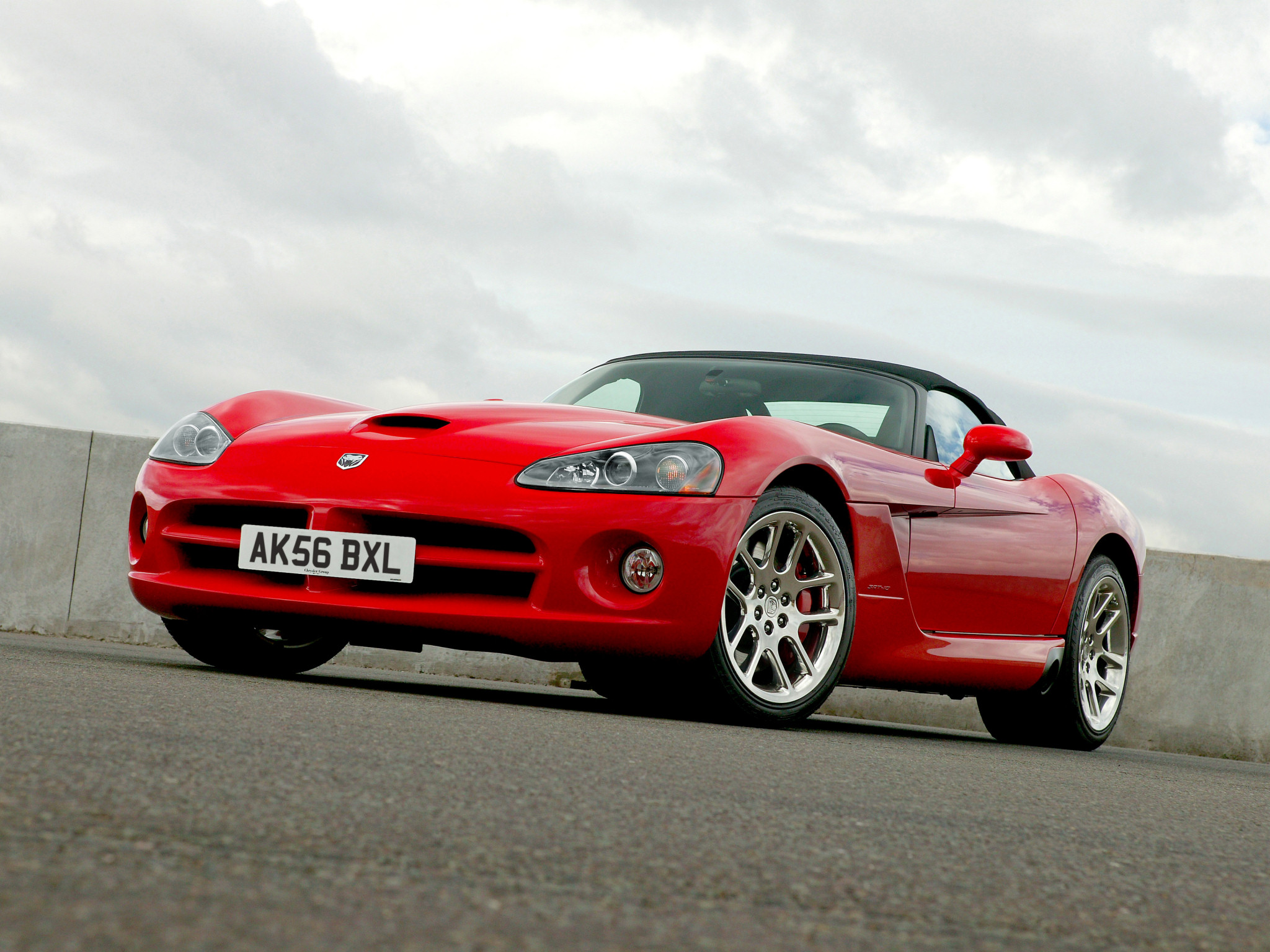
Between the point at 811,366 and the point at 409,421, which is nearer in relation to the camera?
the point at 409,421

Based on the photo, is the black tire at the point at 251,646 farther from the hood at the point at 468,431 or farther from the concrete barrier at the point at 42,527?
the concrete barrier at the point at 42,527

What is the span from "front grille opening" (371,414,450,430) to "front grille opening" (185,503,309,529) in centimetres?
36

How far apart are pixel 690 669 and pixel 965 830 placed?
1.80 meters

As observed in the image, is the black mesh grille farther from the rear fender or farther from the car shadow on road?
the rear fender

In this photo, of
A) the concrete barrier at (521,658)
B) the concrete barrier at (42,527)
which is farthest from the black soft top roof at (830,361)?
the concrete barrier at (42,527)

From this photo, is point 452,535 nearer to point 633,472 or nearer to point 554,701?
point 633,472

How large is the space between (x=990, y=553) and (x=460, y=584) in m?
1.95

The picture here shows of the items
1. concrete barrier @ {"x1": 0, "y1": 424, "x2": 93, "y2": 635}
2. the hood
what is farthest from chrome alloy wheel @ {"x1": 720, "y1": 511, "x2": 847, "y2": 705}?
concrete barrier @ {"x1": 0, "y1": 424, "x2": 93, "y2": 635}

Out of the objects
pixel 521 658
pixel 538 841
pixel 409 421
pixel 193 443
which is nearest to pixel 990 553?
pixel 409 421

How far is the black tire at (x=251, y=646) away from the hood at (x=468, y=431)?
74cm

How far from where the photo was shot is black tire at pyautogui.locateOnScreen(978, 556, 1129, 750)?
5727mm

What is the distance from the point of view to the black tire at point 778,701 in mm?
4156

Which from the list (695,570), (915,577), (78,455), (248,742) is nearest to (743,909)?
(248,742)

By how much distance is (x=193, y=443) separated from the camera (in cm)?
470
